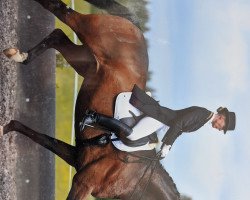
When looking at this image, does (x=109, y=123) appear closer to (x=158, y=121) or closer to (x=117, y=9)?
(x=158, y=121)

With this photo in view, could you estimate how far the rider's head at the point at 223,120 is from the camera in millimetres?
2670

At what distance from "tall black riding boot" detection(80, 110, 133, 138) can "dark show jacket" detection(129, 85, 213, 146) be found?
14cm

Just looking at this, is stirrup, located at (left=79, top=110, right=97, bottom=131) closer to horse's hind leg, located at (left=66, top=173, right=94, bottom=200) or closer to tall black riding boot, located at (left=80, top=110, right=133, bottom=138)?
tall black riding boot, located at (left=80, top=110, right=133, bottom=138)

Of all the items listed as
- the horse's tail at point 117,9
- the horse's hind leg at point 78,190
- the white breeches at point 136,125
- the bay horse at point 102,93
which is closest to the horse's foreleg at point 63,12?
the bay horse at point 102,93

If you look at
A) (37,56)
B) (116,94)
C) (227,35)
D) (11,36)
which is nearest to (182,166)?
(116,94)

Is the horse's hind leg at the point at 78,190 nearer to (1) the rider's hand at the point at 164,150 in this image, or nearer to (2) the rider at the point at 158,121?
(2) the rider at the point at 158,121

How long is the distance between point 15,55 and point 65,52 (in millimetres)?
282

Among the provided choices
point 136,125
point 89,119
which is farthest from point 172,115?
point 89,119

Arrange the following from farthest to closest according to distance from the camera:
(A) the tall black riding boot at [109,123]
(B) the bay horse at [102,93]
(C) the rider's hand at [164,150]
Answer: (B) the bay horse at [102,93], (A) the tall black riding boot at [109,123], (C) the rider's hand at [164,150]

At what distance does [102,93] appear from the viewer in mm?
2895

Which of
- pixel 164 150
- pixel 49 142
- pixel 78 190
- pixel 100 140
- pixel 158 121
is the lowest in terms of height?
pixel 78 190

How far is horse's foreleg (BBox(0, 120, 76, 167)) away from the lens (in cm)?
292

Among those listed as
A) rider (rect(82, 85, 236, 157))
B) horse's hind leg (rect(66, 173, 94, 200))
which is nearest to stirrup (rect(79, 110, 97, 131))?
rider (rect(82, 85, 236, 157))

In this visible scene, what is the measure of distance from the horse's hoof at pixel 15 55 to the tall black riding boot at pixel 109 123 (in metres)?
0.52
